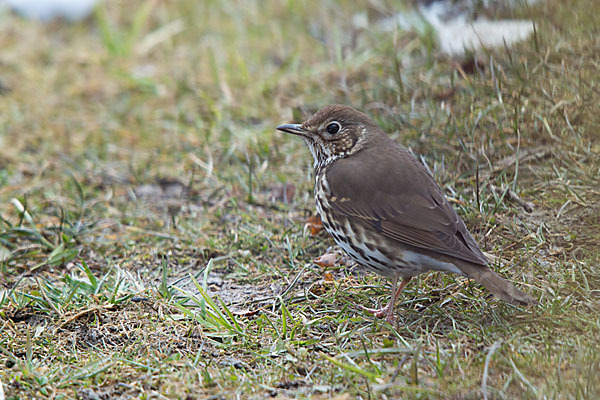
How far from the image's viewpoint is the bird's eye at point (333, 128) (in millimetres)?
4496

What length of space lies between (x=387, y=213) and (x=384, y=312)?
52 centimetres

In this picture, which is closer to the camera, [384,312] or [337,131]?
[384,312]

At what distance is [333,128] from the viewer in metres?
4.50

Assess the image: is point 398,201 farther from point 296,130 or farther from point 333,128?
point 296,130

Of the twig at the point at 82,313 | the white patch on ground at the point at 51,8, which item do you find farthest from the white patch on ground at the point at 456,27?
the white patch on ground at the point at 51,8

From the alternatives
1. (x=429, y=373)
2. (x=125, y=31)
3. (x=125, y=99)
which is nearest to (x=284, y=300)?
(x=429, y=373)

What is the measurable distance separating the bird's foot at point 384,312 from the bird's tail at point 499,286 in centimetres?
47

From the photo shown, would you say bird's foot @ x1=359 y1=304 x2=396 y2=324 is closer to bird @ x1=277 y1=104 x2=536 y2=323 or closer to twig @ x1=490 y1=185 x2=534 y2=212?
bird @ x1=277 y1=104 x2=536 y2=323

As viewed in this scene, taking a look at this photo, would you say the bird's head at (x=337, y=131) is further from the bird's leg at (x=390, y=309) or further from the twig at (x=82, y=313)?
the twig at (x=82, y=313)

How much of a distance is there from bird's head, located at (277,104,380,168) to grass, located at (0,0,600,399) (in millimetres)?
683

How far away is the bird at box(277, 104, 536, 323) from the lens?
146 inches

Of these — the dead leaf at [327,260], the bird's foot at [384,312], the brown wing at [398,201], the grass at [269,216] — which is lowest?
the dead leaf at [327,260]

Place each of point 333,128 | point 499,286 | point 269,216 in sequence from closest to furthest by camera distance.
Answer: point 499,286
point 333,128
point 269,216

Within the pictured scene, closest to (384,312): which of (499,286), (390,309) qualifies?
(390,309)
